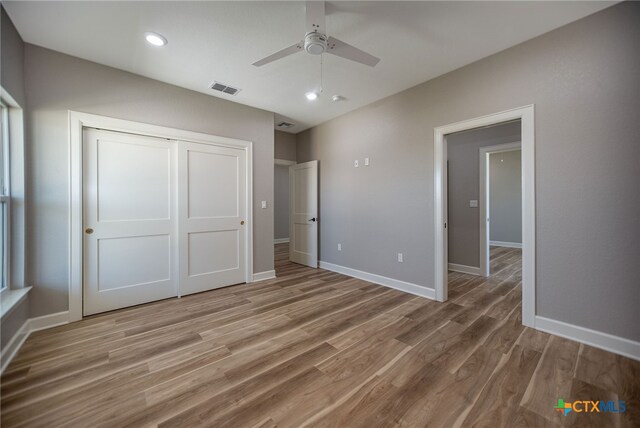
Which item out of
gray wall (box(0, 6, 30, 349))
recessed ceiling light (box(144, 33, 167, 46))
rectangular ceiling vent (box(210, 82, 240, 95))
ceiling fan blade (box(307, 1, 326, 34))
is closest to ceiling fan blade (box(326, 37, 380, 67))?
ceiling fan blade (box(307, 1, 326, 34))

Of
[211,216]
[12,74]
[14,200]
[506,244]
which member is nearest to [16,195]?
[14,200]

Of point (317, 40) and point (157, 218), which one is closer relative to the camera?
point (317, 40)

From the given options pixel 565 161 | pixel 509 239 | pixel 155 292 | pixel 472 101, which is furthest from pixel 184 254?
pixel 509 239

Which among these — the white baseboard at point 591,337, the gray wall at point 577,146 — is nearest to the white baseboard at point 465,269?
the gray wall at point 577,146

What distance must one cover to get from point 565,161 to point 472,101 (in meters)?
1.08

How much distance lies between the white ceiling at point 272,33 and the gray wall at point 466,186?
6.28 ft

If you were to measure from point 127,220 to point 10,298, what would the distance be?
1096 mm

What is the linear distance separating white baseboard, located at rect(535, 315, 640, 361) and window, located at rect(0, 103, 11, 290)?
4781mm

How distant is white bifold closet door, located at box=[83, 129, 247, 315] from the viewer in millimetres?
2729

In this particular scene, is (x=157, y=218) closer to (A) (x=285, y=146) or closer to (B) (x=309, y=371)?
(B) (x=309, y=371)

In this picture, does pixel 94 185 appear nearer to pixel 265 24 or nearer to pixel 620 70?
pixel 265 24

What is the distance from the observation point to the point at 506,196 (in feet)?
24.0

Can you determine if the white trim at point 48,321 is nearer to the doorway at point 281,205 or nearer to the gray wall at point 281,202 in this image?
the doorway at point 281,205

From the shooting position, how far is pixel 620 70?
1973 mm
